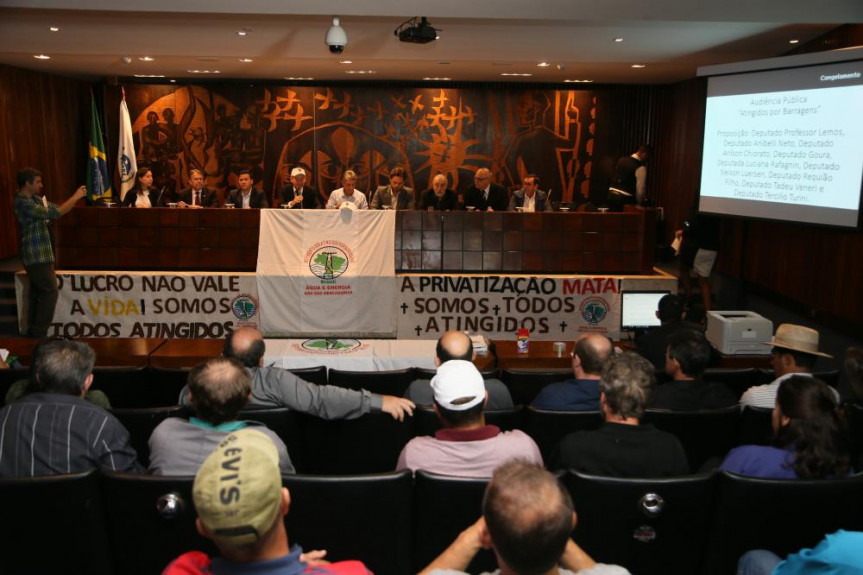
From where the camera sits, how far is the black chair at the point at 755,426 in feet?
10.1

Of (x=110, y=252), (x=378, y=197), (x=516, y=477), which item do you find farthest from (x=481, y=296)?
(x=516, y=477)

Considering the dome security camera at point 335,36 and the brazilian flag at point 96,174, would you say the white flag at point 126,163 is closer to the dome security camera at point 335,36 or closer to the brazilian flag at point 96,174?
the brazilian flag at point 96,174

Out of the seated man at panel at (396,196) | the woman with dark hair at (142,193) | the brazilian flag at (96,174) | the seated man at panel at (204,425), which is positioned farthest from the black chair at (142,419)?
the brazilian flag at (96,174)

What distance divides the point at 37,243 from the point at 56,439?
4.81 metres

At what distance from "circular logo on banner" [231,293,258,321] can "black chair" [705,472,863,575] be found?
5.37 meters

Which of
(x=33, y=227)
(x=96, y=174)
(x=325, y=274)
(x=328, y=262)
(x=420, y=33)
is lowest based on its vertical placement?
(x=325, y=274)

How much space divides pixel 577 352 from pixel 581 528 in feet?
3.64

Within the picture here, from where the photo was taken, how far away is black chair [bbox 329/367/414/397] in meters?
3.74

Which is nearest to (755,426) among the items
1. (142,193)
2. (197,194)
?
(197,194)

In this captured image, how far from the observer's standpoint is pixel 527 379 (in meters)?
3.88

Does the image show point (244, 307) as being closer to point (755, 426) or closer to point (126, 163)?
point (126, 163)

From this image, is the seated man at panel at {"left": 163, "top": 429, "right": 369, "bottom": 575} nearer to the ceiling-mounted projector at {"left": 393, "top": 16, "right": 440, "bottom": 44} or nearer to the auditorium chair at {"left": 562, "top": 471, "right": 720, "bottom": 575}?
the auditorium chair at {"left": 562, "top": 471, "right": 720, "bottom": 575}

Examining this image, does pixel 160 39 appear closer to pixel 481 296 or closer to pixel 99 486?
pixel 481 296

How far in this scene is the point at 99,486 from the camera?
2209 mm
